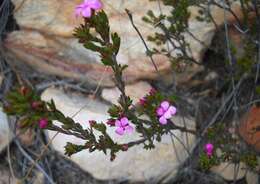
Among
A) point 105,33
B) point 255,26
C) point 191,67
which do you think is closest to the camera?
point 105,33

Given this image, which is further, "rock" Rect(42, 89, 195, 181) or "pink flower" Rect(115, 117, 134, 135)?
"rock" Rect(42, 89, 195, 181)

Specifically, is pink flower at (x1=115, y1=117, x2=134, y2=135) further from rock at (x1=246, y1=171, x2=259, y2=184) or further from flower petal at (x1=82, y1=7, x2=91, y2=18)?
rock at (x1=246, y1=171, x2=259, y2=184)

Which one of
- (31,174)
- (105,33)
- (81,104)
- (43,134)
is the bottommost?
(31,174)

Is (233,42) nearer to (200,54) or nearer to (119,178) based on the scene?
(200,54)

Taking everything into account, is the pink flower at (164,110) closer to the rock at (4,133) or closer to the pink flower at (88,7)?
the pink flower at (88,7)

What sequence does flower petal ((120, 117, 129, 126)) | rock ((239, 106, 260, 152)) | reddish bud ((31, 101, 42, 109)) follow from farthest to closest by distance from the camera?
rock ((239, 106, 260, 152)), flower petal ((120, 117, 129, 126)), reddish bud ((31, 101, 42, 109))

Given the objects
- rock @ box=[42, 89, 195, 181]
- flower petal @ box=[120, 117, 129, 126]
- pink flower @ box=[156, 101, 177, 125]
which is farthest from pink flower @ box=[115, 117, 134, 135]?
rock @ box=[42, 89, 195, 181]

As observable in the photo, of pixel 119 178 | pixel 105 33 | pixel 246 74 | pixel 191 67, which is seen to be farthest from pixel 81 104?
pixel 105 33
